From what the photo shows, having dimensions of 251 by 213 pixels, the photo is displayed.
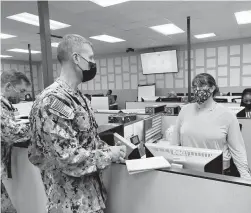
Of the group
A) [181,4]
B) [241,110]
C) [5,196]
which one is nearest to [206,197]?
[5,196]

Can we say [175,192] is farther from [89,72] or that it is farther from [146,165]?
[89,72]

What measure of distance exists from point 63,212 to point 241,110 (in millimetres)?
2267

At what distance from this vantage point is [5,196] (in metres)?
1.53

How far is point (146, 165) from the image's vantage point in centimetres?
94

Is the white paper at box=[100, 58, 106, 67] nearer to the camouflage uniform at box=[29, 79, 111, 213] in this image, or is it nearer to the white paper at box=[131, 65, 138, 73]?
the white paper at box=[131, 65, 138, 73]

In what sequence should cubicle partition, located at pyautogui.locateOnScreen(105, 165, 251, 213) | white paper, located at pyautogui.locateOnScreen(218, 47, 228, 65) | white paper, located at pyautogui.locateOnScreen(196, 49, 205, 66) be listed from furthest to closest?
white paper, located at pyautogui.locateOnScreen(196, 49, 205, 66) → white paper, located at pyautogui.locateOnScreen(218, 47, 228, 65) → cubicle partition, located at pyautogui.locateOnScreen(105, 165, 251, 213)

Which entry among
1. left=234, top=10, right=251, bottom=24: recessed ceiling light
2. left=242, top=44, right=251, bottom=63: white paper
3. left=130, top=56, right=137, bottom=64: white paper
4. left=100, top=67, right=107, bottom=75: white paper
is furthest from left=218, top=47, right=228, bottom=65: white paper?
left=100, top=67, right=107, bottom=75: white paper

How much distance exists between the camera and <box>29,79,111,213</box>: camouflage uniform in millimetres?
831

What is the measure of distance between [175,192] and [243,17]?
14.9 ft

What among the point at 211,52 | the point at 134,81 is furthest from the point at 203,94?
the point at 134,81

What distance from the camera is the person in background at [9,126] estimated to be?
1.36 meters

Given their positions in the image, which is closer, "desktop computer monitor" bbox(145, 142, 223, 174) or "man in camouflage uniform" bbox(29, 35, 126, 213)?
"man in camouflage uniform" bbox(29, 35, 126, 213)

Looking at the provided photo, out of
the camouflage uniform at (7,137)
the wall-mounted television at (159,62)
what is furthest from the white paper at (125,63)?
the camouflage uniform at (7,137)

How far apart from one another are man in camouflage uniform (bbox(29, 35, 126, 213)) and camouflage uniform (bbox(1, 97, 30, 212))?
45 centimetres
